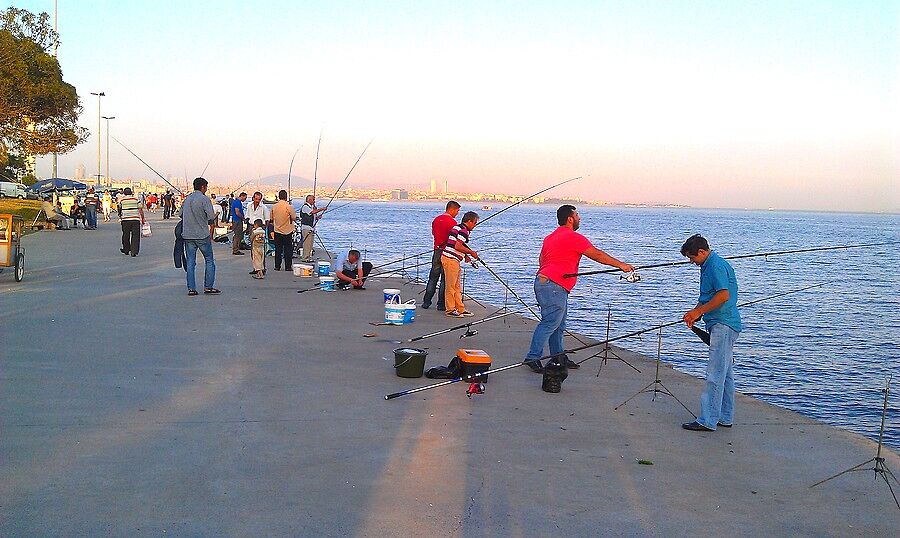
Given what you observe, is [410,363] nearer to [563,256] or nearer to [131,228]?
[563,256]

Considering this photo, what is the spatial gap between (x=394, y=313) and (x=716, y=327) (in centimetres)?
535

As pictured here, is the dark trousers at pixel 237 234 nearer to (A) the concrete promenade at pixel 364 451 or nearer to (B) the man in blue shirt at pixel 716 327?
(A) the concrete promenade at pixel 364 451

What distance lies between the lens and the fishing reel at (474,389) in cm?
723

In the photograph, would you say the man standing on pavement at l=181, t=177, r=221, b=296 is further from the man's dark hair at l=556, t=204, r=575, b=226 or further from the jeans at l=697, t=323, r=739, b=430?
the jeans at l=697, t=323, r=739, b=430

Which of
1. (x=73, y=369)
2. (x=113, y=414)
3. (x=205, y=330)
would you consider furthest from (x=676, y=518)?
(x=205, y=330)

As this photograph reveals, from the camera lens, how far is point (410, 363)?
7.73m

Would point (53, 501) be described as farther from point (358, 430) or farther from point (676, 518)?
point (676, 518)

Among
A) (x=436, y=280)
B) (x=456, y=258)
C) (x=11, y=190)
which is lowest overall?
(x=436, y=280)

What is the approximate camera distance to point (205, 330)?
10.1m

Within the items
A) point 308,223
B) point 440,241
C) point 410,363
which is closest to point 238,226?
point 308,223

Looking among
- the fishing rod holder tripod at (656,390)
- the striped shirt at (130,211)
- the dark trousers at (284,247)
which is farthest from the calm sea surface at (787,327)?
the striped shirt at (130,211)

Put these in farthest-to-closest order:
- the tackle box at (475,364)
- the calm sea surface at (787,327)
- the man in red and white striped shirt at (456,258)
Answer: the man in red and white striped shirt at (456,258)
the calm sea surface at (787,327)
the tackle box at (475,364)

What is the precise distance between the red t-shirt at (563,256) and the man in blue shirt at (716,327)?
66.2 inches

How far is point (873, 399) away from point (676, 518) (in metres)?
7.53
